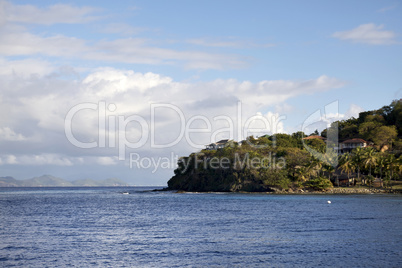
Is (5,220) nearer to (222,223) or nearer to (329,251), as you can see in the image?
(222,223)

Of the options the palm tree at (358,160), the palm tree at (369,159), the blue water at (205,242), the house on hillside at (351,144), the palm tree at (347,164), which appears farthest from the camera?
the house on hillside at (351,144)

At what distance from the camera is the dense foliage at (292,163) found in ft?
419

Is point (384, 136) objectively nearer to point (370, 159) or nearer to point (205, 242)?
point (370, 159)

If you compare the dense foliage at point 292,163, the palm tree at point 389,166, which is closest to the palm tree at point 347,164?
the dense foliage at point 292,163

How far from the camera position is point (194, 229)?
4675 centimetres

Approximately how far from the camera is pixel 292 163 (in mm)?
136000

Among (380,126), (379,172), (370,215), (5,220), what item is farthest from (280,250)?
(380,126)

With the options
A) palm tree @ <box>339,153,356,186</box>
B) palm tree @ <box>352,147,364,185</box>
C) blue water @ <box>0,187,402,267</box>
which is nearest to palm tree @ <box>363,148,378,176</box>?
palm tree @ <box>352,147,364,185</box>

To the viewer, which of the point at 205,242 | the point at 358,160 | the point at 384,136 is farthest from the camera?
the point at 384,136

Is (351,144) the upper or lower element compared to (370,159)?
upper

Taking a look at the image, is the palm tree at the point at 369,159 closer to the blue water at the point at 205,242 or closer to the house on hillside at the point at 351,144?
the house on hillside at the point at 351,144

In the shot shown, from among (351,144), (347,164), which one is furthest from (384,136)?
(347,164)

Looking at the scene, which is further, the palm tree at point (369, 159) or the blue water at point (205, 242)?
the palm tree at point (369, 159)

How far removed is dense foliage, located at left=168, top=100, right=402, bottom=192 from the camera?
12756 centimetres
